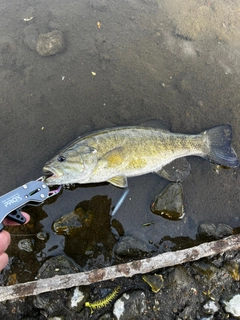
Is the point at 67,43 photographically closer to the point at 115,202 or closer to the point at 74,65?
the point at 74,65

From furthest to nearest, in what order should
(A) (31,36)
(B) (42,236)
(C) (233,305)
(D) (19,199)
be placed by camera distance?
(A) (31,36)
(B) (42,236)
(C) (233,305)
(D) (19,199)

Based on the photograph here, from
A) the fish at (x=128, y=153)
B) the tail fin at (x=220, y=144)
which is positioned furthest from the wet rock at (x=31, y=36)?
the tail fin at (x=220, y=144)

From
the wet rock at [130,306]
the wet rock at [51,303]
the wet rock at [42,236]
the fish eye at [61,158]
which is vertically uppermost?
the fish eye at [61,158]

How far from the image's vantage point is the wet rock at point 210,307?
11.8ft

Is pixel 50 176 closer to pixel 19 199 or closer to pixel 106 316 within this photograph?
pixel 19 199

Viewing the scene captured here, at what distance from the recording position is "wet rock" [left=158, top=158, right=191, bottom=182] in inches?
176

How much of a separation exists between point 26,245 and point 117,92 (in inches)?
127

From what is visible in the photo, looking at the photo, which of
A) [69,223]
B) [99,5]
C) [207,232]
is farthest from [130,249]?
[99,5]

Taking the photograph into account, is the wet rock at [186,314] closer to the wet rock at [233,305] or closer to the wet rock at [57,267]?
the wet rock at [233,305]

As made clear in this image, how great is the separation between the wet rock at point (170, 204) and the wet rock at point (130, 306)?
50.8 inches

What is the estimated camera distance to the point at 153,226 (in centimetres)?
429

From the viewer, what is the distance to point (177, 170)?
179 inches

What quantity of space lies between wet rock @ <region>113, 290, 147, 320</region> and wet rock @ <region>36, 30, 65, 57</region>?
473 cm

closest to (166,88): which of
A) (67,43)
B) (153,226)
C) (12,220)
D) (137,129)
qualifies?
(137,129)
